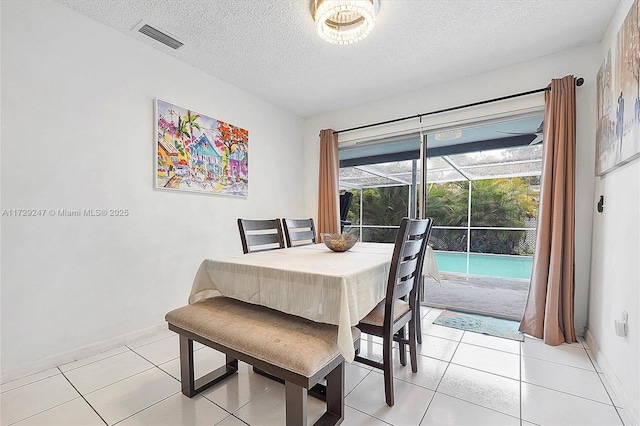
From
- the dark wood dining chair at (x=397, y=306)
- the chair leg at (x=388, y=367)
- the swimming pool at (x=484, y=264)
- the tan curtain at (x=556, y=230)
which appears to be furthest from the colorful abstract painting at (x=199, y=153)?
the swimming pool at (x=484, y=264)

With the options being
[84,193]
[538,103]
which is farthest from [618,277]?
[84,193]

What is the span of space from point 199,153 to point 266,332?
6.66 ft

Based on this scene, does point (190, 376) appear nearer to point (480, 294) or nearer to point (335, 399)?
point (335, 399)

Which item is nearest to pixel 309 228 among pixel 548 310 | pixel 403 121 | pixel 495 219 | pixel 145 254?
pixel 145 254

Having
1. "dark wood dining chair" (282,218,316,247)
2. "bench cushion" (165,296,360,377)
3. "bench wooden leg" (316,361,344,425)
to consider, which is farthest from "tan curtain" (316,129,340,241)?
"bench wooden leg" (316,361,344,425)

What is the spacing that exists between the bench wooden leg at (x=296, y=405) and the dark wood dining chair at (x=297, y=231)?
1.39m

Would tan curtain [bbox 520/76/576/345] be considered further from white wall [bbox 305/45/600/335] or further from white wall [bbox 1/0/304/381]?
white wall [bbox 1/0/304/381]

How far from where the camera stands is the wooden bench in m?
1.02

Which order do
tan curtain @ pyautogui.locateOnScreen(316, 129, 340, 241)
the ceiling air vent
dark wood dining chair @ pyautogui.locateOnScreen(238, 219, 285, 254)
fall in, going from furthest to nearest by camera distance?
1. tan curtain @ pyautogui.locateOnScreen(316, 129, 340, 241)
2. the ceiling air vent
3. dark wood dining chair @ pyautogui.locateOnScreen(238, 219, 285, 254)

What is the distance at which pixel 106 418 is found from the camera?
4.39 ft

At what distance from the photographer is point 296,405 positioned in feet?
3.37

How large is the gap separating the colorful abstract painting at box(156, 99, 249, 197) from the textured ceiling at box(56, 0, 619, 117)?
0.52 m

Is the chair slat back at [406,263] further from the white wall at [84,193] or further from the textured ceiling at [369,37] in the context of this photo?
the white wall at [84,193]

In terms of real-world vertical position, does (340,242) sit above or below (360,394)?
above
